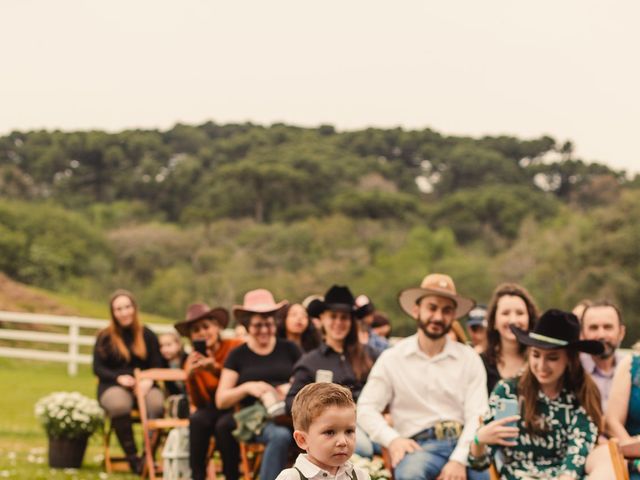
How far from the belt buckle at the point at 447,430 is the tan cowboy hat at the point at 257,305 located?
1773 millimetres

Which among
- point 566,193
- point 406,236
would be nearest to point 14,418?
point 406,236

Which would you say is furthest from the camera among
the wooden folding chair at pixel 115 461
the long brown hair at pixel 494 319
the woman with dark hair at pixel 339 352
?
the wooden folding chair at pixel 115 461

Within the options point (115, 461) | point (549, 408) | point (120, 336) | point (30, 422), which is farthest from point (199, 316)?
point (30, 422)

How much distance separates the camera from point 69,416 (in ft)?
29.8

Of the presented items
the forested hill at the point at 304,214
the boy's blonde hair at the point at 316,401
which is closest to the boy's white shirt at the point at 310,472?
the boy's blonde hair at the point at 316,401

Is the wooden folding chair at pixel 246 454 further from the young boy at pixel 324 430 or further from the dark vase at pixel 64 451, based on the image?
the young boy at pixel 324 430

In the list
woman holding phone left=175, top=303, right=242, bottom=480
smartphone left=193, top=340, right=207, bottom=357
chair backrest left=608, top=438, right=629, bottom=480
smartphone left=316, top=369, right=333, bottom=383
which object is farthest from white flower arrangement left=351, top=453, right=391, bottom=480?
smartphone left=193, top=340, right=207, bottom=357

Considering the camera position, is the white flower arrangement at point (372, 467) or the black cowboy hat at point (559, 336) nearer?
the black cowboy hat at point (559, 336)

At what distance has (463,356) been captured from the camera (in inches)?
245

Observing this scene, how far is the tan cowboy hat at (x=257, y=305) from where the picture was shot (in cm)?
747

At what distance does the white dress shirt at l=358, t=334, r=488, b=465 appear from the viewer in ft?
20.2

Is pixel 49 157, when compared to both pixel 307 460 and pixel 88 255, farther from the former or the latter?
pixel 307 460

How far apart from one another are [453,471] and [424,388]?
→ 2.02 feet

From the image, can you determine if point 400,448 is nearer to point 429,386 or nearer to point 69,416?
point 429,386
